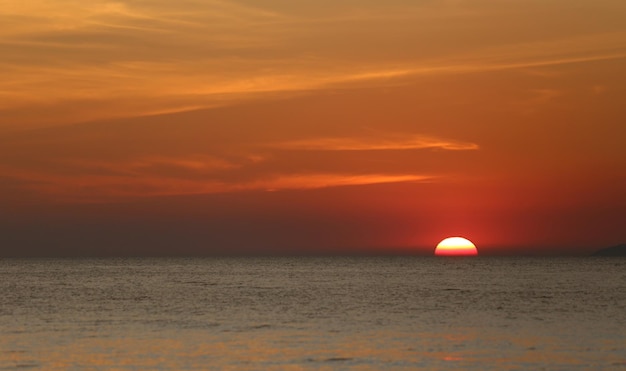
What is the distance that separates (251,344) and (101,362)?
9.50 meters

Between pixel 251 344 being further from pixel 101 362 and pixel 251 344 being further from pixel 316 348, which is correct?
pixel 101 362

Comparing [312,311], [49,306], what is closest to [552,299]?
[312,311]

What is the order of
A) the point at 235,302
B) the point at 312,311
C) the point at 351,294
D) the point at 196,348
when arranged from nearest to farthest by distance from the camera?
the point at 196,348 < the point at 312,311 < the point at 235,302 < the point at 351,294

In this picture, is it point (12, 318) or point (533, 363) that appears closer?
point (533, 363)

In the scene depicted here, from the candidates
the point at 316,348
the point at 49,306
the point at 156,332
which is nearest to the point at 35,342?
the point at 156,332

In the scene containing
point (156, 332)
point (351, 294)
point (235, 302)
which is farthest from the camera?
point (351, 294)

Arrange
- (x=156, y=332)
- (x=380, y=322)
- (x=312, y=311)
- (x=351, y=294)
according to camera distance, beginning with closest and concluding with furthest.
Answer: (x=156, y=332) → (x=380, y=322) → (x=312, y=311) → (x=351, y=294)

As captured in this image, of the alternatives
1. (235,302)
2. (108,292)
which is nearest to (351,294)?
(235,302)

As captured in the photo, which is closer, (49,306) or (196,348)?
(196,348)

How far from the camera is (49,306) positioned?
7938 cm

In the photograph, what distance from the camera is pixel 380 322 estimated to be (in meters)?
63.3

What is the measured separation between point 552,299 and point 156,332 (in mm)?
48989

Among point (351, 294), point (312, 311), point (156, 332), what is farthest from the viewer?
point (351, 294)

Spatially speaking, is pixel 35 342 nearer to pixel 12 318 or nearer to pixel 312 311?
pixel 12 318
